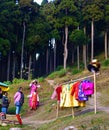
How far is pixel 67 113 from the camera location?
54.1 ft

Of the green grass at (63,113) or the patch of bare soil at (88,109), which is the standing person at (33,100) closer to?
the green grass at (63,113)

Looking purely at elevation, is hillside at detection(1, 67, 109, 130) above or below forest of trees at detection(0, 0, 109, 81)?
below

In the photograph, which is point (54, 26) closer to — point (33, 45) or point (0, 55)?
point (33, 45)

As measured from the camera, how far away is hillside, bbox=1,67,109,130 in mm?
11245

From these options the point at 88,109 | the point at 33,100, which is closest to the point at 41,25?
the point at 33,100

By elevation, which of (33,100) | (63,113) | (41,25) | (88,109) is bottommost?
(63,113)

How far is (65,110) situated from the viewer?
17000mm

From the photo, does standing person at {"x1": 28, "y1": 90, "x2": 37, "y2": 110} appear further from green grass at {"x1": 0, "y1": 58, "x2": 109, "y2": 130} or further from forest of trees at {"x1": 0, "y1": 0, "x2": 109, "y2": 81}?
forest of trees at {"x1": 0, "y1": 0, "x2": 109, "y2": 81}

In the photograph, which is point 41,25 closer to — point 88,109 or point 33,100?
point 33,100

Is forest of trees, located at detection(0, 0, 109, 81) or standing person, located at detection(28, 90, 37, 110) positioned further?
forest of trees, located at detection(0, 0, 109, 81)

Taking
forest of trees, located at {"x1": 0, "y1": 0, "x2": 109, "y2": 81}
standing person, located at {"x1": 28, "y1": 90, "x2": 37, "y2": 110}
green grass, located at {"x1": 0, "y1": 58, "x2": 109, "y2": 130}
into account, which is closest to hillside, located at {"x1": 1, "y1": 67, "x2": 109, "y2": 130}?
green grass, located at {"x1": 0, "y1": 58, "x2": 109, "y2": 130}

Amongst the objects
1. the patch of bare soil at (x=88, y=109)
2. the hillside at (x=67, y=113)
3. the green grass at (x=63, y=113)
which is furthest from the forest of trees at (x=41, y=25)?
the patch of bare soil at (x=88, y=109)

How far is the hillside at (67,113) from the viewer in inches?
443

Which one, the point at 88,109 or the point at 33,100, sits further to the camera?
the point at 33,100
